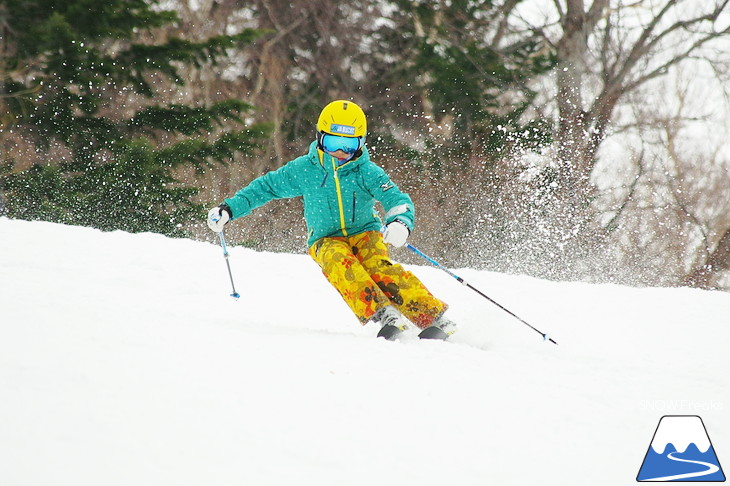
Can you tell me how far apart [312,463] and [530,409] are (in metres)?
0.85

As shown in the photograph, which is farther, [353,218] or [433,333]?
[353,218]

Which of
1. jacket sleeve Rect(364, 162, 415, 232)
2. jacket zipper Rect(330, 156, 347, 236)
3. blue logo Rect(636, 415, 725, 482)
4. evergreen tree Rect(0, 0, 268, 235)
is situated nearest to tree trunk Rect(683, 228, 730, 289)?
evergreen tree Rect(0, 0, 268, 235)

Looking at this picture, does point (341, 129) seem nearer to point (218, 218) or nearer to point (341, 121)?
point (341, 121)

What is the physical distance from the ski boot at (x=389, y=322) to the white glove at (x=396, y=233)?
1.15ft

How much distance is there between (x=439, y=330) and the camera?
11.0 feet

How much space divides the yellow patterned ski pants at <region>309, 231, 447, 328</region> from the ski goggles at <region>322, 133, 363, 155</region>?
51 cm

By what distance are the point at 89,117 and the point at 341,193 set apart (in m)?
6.73

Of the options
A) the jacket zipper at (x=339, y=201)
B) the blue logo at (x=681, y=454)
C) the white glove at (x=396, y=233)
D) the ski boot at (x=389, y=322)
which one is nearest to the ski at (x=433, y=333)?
the ski boot at (x=389, y=322)

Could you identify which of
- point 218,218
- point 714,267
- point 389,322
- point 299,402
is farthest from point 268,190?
point 714,267

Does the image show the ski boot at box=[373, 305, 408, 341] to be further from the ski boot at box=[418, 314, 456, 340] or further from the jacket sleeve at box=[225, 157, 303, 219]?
the jacket sleeve at box=[225, 157, 303, 219]

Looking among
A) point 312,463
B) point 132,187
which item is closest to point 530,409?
point 312,463

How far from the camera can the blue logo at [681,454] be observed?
1936 mm

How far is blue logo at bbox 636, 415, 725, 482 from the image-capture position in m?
1.94

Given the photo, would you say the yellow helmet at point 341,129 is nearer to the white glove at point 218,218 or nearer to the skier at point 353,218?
the skier at point 353,218
